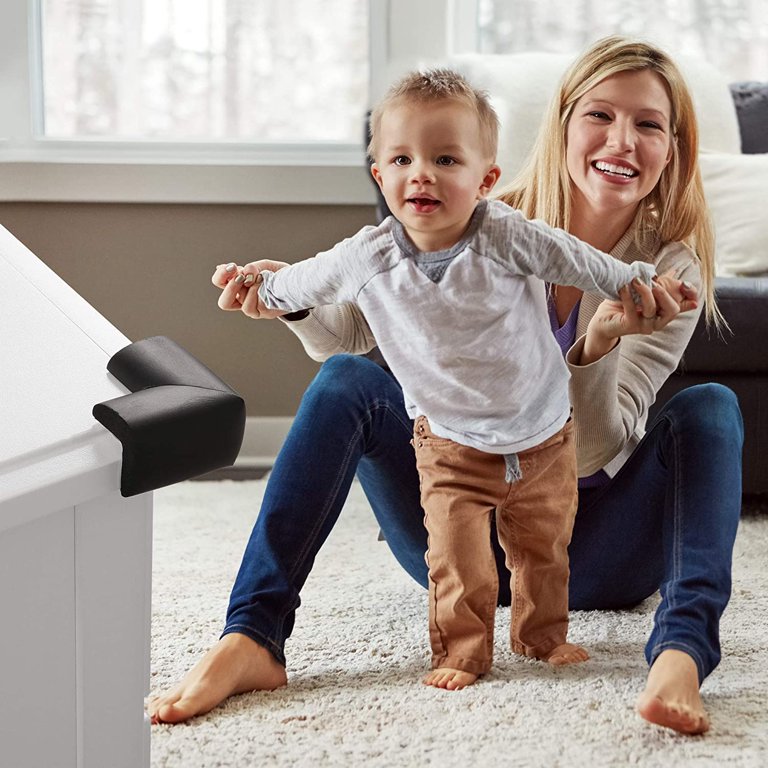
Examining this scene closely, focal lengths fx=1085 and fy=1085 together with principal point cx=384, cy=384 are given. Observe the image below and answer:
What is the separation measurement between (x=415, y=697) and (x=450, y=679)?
0.04m

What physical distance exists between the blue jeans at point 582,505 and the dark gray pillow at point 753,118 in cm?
127

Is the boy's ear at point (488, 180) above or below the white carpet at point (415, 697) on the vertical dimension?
above

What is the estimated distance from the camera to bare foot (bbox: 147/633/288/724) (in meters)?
1.13

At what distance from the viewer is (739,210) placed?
2.09 metres

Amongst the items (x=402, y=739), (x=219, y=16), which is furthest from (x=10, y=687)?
(x=219, y=16)

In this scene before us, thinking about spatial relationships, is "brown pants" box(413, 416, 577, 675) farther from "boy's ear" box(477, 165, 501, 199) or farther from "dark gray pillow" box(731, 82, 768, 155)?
"dark gray pillow" box(731, 82, 768, 155)

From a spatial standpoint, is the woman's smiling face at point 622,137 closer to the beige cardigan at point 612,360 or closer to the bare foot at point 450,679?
the beige cardigan at point 612,360

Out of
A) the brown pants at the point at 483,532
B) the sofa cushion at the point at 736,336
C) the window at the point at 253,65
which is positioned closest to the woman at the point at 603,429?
the brown pants at the point at 483,532

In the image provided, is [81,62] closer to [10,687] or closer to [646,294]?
[646,294]

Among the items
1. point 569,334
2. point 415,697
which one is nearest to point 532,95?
point 569,334

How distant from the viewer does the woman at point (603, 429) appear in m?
1.17

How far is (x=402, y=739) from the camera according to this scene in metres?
1.11

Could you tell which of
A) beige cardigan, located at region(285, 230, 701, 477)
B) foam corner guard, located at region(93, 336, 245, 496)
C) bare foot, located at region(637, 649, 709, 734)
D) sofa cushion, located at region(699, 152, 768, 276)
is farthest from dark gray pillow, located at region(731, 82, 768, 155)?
foam corner guard, located at region(93, 336, 245, 496)

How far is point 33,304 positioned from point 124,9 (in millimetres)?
1793
